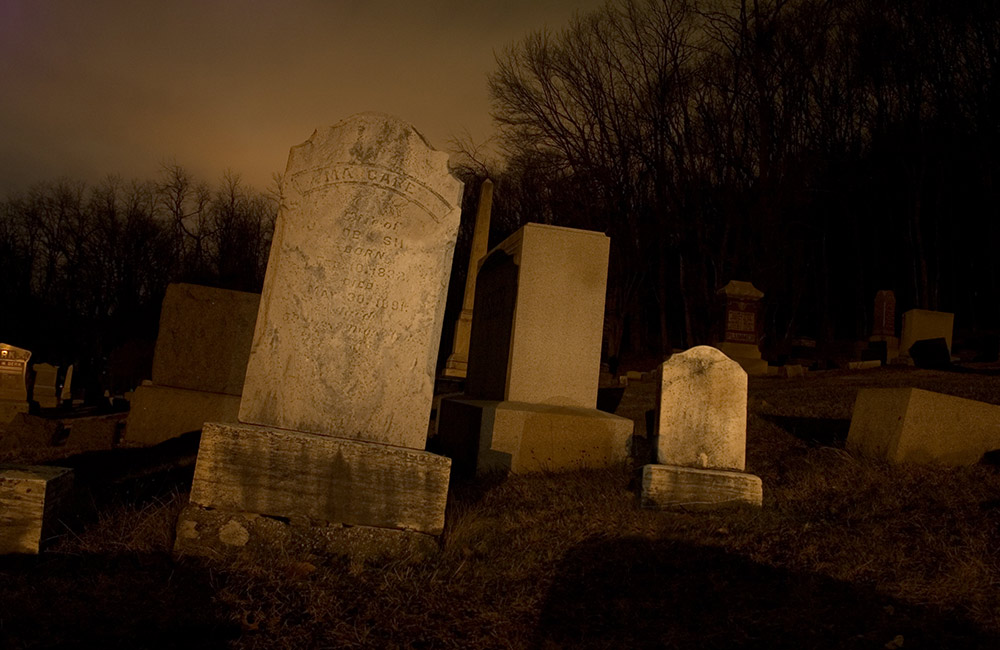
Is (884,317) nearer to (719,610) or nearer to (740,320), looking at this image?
(740,320)

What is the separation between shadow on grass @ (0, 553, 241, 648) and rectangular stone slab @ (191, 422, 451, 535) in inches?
16.7

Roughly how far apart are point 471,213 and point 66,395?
875 inches

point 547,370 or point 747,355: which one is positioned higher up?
point 747,355

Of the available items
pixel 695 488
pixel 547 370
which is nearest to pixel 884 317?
pixel 547 370

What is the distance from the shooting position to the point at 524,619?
10.1ft

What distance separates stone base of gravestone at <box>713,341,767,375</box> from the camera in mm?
19000

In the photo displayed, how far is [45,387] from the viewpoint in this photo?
18.4 m

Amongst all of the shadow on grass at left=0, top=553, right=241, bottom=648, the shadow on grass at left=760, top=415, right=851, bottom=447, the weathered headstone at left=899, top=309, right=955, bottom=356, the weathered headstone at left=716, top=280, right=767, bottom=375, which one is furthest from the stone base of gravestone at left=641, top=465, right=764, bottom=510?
the weathered headstone at left=716, top=280, right=767, bottom=375

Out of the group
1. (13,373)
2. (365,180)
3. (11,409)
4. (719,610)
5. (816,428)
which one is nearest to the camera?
(719,610)

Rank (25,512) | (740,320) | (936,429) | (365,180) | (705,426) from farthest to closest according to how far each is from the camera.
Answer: (740,320) → (936,429) → (705,426) → (365,180) → (25,512)

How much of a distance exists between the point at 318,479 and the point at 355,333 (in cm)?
81

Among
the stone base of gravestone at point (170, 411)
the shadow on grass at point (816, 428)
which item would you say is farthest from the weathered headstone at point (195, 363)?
the shadow on grass at point (816, 428)

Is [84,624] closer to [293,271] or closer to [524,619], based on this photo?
[524,619]

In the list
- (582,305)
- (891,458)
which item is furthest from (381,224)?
(891,458)
